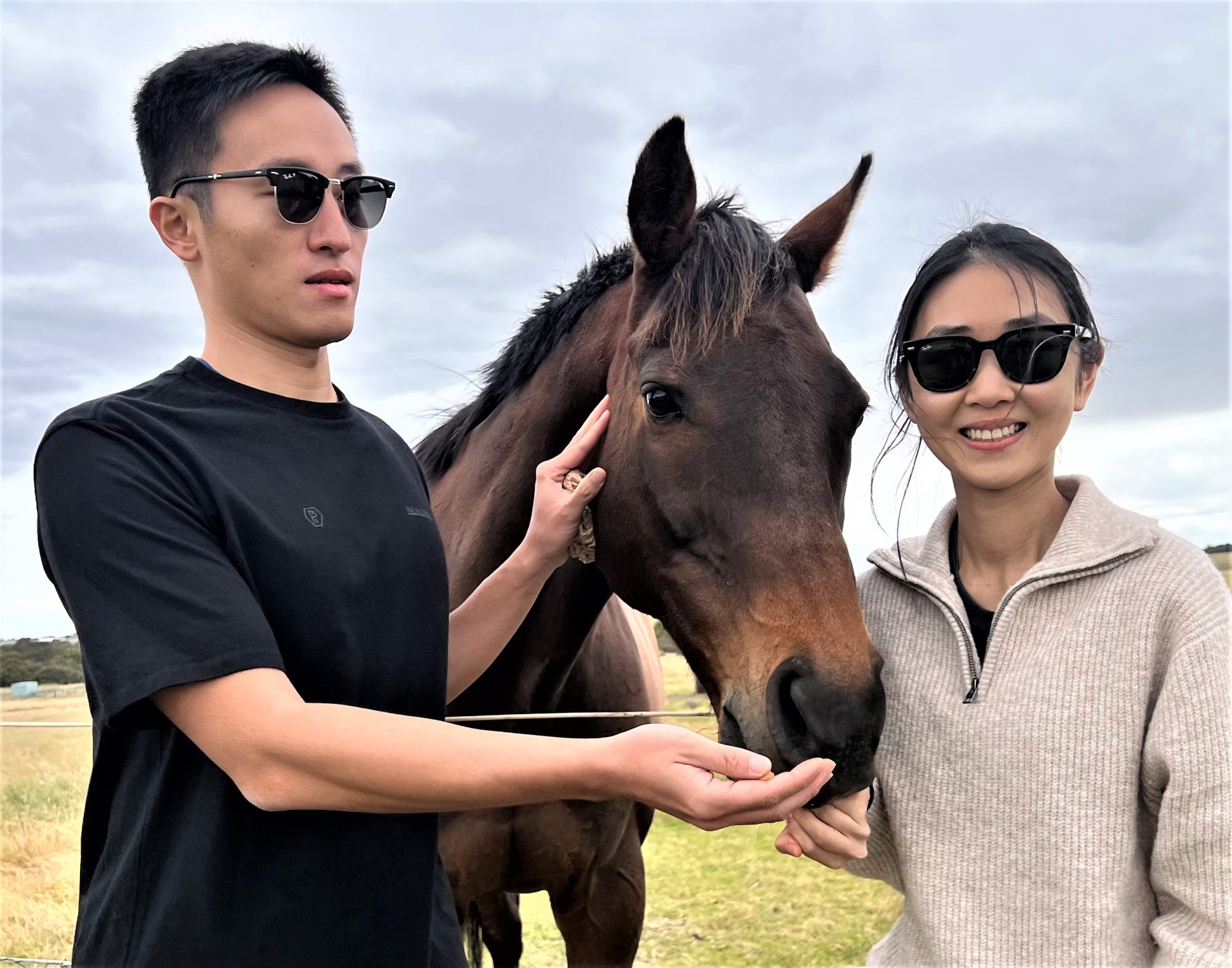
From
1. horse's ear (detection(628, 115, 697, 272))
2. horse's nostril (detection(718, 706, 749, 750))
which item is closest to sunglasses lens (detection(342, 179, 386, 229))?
horse's ear (detection(628, 115, 697, 272))

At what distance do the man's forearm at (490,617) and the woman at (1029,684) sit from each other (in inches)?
34.3

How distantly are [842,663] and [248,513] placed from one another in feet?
3.58

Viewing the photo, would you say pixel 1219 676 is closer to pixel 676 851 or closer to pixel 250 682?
pixel 250 682

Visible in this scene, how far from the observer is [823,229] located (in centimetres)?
252

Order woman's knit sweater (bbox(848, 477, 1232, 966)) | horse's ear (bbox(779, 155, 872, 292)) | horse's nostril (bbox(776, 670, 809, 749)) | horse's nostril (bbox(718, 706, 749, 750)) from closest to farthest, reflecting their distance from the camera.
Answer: woman's knit sweater (bbox(848, 477, 1232, 966)), horse's nostril (bbox(776, 670, 809, 749)), horse's nostril (bbox(718, 706, 749, 750)), horse's ear (bbox(779, 155, 872, 292))

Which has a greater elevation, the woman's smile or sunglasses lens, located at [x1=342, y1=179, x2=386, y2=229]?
sunglasses lens, located at [x1=342, y1=179, x2=386, y2=229]

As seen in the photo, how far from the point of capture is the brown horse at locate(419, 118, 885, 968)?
5.80 ft

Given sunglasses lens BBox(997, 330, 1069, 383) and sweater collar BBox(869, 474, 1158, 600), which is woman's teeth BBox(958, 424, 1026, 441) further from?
sweater collar BBox(869, 474, 1158, 600)

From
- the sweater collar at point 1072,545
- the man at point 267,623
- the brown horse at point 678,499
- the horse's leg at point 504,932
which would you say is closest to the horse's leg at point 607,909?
the brown horse at point 678,499

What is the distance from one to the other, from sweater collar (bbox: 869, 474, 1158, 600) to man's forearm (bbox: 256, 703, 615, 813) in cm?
93

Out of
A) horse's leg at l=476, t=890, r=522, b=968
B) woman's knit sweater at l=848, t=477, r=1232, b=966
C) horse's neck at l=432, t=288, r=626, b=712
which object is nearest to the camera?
woman's knit sweater at l=848, t=477, r=1232, b=966

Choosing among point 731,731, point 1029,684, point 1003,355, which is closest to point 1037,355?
point 1003,355

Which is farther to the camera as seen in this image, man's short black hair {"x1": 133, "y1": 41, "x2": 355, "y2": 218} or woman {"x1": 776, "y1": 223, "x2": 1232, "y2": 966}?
man's short black hair {"x1": 133, "y1": 41, "x2": 355, "y2": 218}

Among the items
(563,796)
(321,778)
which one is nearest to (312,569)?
(321,778)
